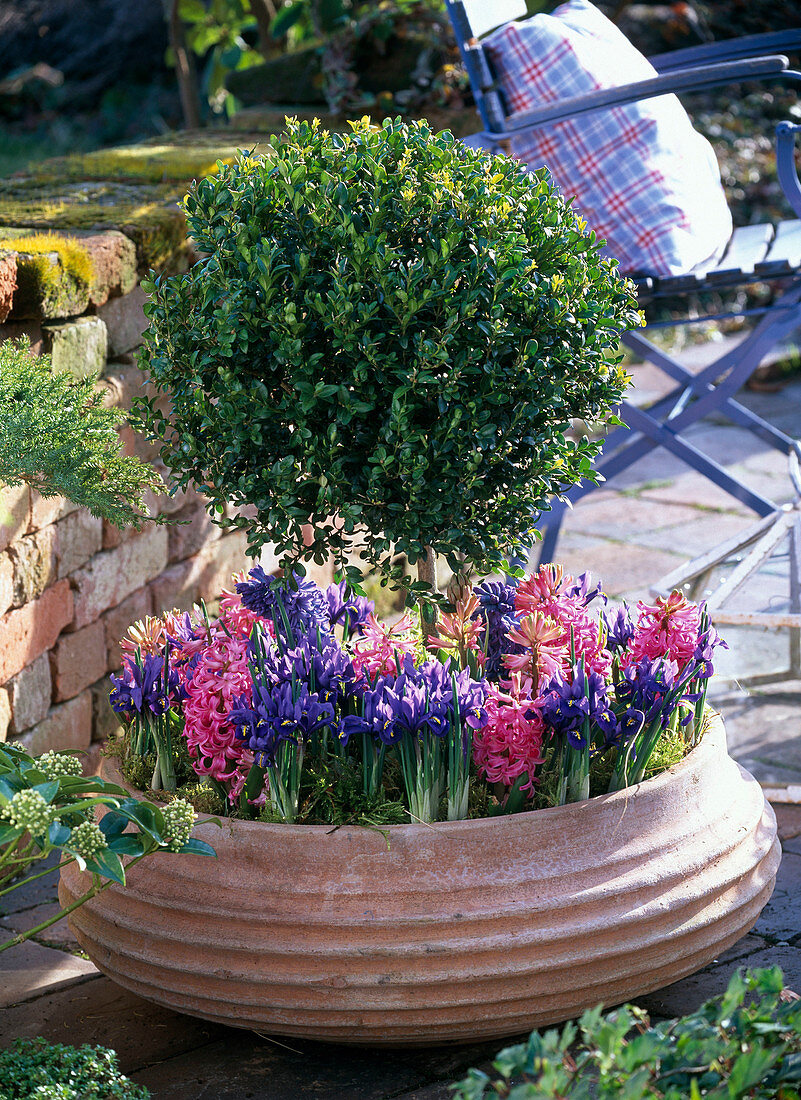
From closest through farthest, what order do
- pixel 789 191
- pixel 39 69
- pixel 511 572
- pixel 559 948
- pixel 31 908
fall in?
pixel 559 948 → pixel 511 572 → pixel 31 908 → pixel 789 191 → pixel 39 69

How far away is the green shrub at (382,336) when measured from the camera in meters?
1.61

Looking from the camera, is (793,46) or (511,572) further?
(793,46)

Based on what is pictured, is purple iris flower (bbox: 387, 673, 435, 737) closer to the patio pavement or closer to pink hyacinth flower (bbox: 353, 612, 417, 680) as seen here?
pink hyacinth flower (bbox: 353, 612, 417, 680)

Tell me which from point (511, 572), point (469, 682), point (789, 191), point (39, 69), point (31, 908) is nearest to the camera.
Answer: point (469, 682)

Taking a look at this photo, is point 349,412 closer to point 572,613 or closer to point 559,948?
point 572,613

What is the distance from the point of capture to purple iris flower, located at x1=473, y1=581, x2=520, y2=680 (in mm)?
1874

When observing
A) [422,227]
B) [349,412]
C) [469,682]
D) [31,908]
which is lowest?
[31,908]

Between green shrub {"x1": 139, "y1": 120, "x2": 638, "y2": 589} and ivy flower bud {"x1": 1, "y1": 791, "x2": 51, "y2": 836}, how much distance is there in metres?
0.56

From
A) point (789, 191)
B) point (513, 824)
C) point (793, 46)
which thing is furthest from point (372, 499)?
point (793, 46)

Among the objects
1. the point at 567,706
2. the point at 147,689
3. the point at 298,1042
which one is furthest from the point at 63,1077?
the point at 567,706

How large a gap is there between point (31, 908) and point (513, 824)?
1.16m

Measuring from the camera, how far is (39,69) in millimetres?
11023

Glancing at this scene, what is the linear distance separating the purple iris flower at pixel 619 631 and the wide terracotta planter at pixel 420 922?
0.98ft

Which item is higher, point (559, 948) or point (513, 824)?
point (513, 824)
